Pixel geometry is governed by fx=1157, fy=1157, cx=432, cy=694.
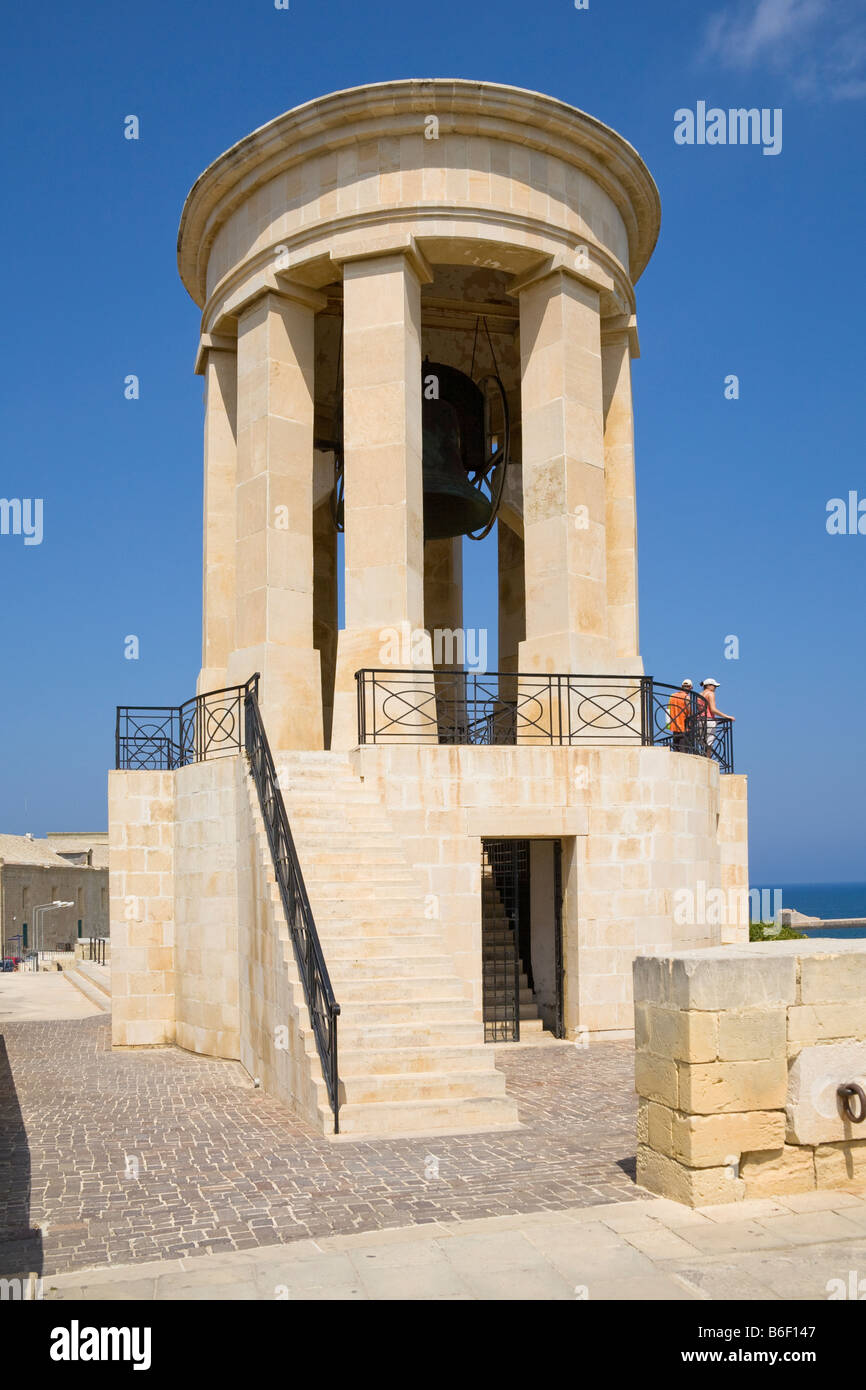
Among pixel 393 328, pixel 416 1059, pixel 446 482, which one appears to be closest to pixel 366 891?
pixel 416 1059

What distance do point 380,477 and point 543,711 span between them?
392 centimetres

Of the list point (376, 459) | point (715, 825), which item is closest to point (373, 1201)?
point (715, 825)

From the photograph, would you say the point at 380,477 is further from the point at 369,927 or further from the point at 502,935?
the point at 369,927

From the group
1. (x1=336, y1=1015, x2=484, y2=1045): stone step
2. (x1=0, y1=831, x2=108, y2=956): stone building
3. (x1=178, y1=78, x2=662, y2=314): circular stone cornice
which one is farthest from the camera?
(x1=0, y1=831, x2=108, y2=956): stone building

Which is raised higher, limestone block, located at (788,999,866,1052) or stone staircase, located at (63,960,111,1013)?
limestone block, located at (788,999,866,1052)

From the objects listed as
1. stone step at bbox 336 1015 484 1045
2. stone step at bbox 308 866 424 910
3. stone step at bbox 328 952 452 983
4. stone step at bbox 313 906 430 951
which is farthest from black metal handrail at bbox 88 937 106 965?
stone step at bbox 336 1015 484 1045

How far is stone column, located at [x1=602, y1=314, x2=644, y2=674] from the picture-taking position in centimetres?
1873

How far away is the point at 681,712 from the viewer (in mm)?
16656

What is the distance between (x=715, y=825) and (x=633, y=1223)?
9614 mm

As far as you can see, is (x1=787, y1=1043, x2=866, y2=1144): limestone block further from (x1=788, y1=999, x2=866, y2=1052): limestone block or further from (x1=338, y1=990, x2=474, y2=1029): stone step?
(x1=338, y1=990, x2=474, y2=1029): stone step

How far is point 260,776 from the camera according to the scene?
12469 millimetres

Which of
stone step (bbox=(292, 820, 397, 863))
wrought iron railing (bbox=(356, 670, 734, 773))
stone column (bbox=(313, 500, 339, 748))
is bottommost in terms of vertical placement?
stone step (bbox=(292, 820, 397, 863))

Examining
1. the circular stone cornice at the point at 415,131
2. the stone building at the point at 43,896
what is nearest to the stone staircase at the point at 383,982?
the circular stone cornice at the point at 415,131

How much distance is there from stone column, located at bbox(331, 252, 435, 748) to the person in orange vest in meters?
3.59
